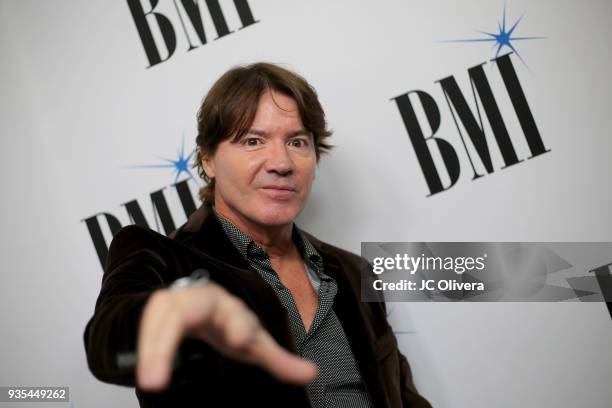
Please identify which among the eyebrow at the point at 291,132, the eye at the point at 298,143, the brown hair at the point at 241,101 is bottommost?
the eye at the point at 298,143

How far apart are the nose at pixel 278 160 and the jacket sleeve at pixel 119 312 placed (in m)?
0.34

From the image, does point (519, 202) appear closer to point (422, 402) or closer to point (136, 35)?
point (422, 402)

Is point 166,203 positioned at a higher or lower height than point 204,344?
higher

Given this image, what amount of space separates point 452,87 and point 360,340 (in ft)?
2.81

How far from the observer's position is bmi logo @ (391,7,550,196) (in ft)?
5.42

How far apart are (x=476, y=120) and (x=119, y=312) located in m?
1.31

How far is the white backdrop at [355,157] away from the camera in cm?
155

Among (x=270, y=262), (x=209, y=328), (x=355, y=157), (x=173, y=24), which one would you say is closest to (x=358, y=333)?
(x=270, y=262)

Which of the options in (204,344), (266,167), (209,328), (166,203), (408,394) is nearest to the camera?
(209,328)

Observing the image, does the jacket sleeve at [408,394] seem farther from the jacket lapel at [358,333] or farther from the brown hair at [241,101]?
the brown hair at [241,101]

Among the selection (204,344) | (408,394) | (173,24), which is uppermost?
(173,24)

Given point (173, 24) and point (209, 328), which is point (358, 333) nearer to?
point (209, 328)

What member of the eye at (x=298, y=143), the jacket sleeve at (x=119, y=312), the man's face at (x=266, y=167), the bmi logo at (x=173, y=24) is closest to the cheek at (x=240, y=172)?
the man's face at (x=266, y=167)

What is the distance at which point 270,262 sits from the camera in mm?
1186
